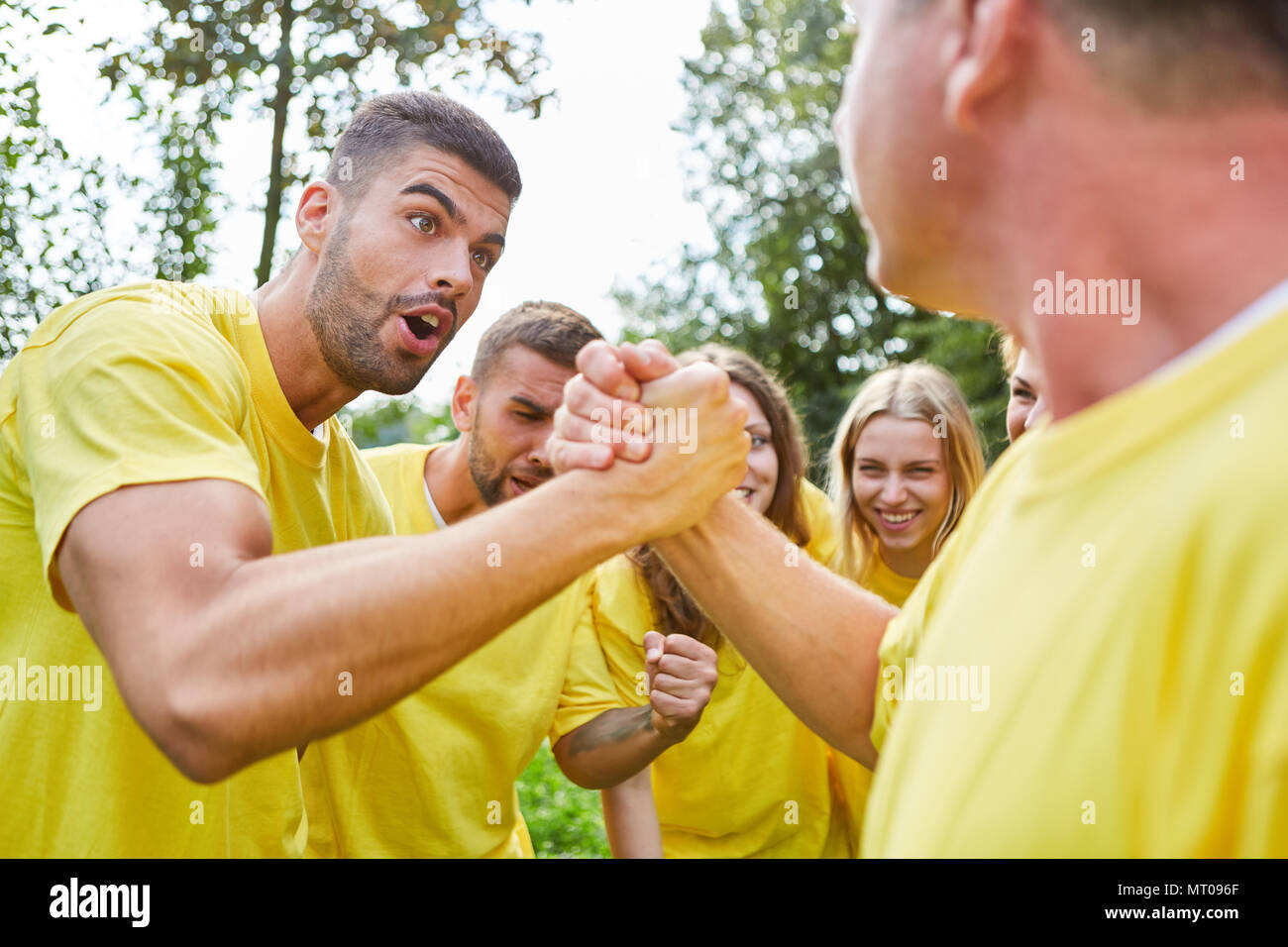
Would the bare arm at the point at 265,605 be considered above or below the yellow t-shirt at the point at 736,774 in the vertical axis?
above

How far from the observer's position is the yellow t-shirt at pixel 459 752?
10.3 feet

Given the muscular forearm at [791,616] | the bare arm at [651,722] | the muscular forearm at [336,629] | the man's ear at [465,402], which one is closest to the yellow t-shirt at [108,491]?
the muscular forearm at [336,629]

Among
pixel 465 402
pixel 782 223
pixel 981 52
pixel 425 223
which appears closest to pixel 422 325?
pixel 425 223

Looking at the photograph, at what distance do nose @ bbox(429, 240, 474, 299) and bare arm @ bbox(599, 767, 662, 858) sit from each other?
172 cm

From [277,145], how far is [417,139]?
2415 mm

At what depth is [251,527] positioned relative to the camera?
1.66 m

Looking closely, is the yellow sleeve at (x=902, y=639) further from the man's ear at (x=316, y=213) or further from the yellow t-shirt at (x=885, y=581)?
the yellow t-shirt at (x=885, y=581)

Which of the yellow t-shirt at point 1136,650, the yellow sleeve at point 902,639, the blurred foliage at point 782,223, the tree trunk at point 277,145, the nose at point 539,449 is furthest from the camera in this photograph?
the blurred foliage at point 782,223

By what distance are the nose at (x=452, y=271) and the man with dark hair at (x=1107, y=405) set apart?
1727 mm

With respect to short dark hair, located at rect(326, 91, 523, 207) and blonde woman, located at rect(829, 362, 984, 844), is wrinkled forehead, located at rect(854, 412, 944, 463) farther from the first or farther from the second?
short dark hair, located at rect(326, 91, 523, 207)

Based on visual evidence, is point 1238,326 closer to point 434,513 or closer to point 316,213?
point 316,213

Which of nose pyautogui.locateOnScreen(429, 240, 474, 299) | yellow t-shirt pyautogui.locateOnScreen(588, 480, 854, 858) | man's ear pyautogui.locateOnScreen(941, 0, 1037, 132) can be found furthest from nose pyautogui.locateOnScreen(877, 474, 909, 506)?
man's ear pyautogui.locateOnScreen(941, 0, 1037, 132)
